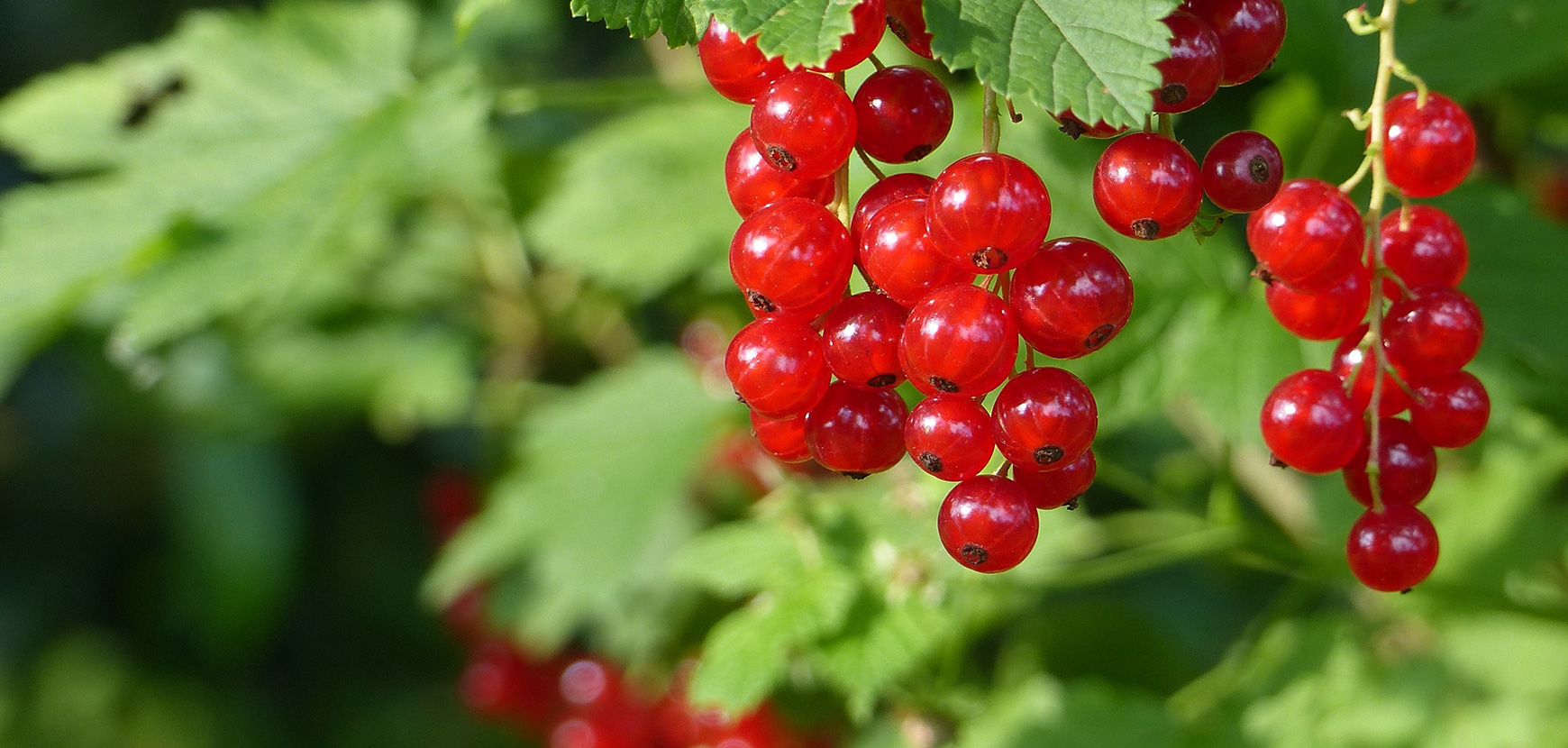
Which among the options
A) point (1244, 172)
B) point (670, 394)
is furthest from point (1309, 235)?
point (670, 394)

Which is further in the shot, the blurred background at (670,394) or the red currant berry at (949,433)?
the blurred background at (670,394)

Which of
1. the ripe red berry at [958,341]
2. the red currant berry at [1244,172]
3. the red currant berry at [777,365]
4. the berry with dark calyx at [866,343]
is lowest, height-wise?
the red currant berry at [777,365]

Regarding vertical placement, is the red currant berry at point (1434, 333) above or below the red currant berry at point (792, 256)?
below

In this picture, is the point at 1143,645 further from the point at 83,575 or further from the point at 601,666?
the point at 83,575

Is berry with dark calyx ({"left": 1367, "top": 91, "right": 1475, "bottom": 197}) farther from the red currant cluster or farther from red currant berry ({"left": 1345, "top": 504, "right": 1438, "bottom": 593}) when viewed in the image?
red currant berry ({"left": 1345, "top": 504, "right": 1438, "bottom": 593})

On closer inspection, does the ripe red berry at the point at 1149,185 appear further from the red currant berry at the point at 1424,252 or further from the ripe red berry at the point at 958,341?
the red currant berry at the point at 1424,252

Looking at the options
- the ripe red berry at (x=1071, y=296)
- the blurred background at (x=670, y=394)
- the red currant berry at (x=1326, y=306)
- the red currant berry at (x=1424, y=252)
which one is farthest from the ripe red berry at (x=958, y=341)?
the blurred background at (x=670, y=394)

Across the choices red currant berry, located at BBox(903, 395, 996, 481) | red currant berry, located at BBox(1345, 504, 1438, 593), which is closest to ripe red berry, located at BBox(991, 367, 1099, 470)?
red currant berry, located at BBox(903, 395, 996, 481)
